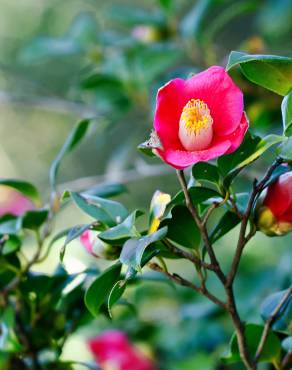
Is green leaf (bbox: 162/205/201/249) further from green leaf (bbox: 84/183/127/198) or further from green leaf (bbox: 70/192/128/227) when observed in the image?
green leaf (bbox: 84/183/127/198)

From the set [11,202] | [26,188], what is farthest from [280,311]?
[11,202]

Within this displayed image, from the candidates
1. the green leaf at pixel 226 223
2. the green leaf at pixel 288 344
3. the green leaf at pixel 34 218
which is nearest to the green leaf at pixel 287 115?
the green leaf at pixel 226 223

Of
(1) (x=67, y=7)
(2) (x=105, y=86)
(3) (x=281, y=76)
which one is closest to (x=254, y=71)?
(3) (x=281, y=76)

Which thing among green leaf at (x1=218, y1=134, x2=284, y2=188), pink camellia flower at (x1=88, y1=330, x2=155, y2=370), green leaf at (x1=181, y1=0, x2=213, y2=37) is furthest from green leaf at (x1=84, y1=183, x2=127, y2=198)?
green leaf at (x1=181, y1=0, x2=213, y2=37)

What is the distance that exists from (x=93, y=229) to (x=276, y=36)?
1.58 meters

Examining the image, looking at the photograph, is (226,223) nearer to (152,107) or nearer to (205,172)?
(205,172)

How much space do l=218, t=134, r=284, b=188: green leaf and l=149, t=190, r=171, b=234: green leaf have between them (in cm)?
6

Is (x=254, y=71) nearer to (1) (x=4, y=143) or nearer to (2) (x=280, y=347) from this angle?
(2) (x=280, y=347)

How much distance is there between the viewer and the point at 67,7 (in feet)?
12.3

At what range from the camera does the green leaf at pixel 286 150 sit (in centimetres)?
64

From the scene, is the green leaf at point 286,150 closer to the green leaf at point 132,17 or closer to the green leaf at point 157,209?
the green leaf at point 157,209

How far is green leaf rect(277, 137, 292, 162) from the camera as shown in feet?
2.11

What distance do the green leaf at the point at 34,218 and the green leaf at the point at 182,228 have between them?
209mm

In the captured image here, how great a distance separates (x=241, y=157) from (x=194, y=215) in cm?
7
